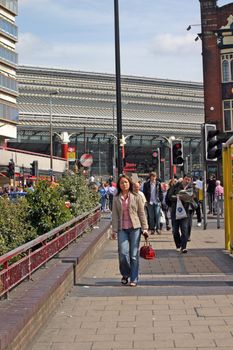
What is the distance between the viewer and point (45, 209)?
1063cm

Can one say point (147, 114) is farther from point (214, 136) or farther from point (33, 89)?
point (214, 136)

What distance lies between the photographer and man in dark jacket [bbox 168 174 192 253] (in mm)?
13352

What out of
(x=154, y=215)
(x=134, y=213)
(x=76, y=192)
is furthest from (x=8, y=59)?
(x=134, y=213)

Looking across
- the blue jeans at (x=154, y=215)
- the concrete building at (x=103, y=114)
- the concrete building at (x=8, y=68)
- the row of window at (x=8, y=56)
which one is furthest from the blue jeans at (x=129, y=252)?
the concrete building at (x=103, y=114)

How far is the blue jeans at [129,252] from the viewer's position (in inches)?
359

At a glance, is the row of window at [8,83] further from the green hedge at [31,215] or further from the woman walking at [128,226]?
the woman walking at [128,226]

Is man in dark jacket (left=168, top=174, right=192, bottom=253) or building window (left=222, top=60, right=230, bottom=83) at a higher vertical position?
building window (left=222, top=60, right=230, bottom=83)

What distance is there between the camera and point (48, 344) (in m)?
5.99

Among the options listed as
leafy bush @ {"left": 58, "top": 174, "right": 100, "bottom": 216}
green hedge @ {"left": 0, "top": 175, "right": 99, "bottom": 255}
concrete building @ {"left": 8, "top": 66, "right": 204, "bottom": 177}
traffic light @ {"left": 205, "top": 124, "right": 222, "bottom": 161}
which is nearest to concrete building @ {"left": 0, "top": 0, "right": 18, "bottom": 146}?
concrete building @ {"left": 8, "top": 66, "right": 204, "bottom": 177}

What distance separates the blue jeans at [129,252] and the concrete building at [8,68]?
173ft

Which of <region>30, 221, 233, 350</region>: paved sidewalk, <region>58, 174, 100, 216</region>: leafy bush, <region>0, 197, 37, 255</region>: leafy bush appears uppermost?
<region>58, 174, 100, 216</region>: leafy bush

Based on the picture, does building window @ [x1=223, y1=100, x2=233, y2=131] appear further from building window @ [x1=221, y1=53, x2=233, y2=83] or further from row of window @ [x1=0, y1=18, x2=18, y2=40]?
row of window @ [x1=0, y1=18, x2=18, y2=40]

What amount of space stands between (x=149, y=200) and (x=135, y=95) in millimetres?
80320

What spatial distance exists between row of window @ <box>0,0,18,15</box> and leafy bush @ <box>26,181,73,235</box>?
183ft
